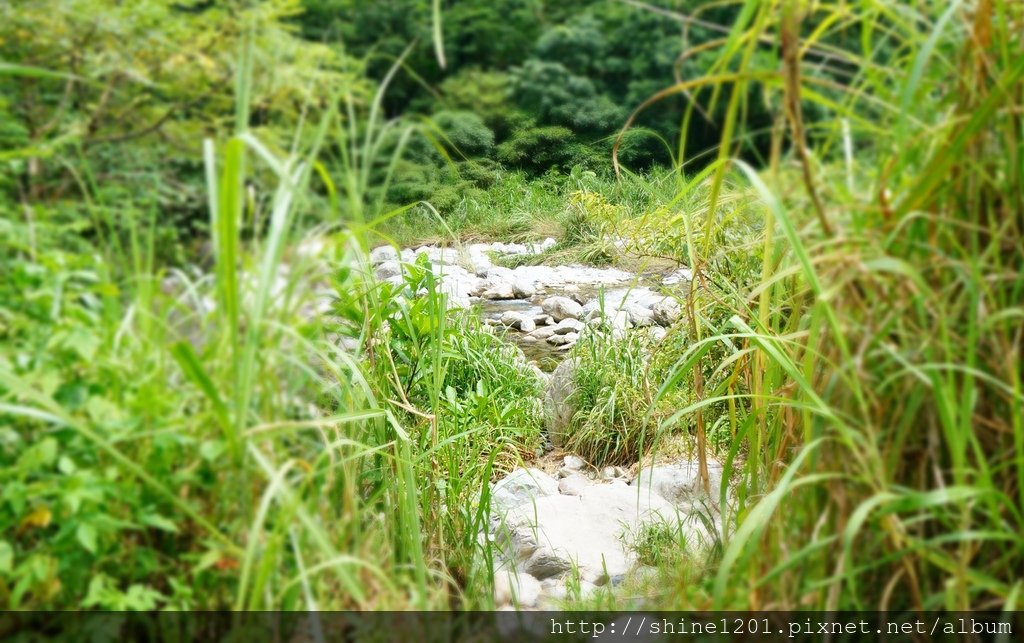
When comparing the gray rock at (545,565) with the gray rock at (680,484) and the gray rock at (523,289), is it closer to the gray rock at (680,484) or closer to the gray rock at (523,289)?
the gray rock at (680,484)

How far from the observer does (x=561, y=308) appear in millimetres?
4164

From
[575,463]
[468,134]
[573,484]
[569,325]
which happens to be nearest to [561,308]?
[569,325]

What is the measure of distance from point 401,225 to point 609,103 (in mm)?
699

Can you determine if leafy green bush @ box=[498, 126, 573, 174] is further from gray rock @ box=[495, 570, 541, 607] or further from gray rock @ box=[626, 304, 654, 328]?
gray rock @ box=[626, 304, 654, 328]

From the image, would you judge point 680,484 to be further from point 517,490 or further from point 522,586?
point 522,586

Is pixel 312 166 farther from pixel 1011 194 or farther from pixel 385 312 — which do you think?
pixel 385 312

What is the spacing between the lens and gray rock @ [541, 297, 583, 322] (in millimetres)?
4062

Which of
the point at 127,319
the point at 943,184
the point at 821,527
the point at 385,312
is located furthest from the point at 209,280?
the point at 385,312

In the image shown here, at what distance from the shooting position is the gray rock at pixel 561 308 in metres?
4.06

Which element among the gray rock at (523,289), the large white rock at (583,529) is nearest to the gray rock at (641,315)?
the gray rock at (523,289)

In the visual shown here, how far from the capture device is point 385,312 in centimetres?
274

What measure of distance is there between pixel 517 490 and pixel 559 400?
74 cm

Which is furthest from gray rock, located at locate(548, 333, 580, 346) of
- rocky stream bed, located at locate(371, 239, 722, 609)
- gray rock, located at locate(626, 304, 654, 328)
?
gray rock, located at locate(626, 304, 654, 328)

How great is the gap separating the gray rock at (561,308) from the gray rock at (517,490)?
81cm
